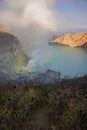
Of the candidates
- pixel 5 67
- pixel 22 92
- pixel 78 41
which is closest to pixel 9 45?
pixel 5 67

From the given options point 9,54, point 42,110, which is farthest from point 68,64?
point 42,110

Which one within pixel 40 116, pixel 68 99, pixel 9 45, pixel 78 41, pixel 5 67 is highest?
pixel 78 41

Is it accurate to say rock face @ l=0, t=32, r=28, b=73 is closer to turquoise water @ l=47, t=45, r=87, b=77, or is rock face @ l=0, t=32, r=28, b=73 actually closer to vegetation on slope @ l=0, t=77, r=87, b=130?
turquoise water @ l=47, t=45, r=87, b=77

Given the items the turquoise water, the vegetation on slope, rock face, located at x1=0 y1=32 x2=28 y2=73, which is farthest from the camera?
the turquoise water

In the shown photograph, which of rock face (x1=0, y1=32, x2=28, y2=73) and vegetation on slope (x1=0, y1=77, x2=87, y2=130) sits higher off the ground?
rock face (x1=0, y1=32, x2=28, y2=73)

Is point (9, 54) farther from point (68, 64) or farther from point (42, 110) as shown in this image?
point (42, 110)

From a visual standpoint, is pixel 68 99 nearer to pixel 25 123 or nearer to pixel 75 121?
pixel 75 121

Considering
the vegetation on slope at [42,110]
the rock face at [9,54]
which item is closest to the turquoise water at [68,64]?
the rock face at [9,54]

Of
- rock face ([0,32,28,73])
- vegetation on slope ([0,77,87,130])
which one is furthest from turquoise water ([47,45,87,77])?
vegetation on slope ([0,77,87,130])
